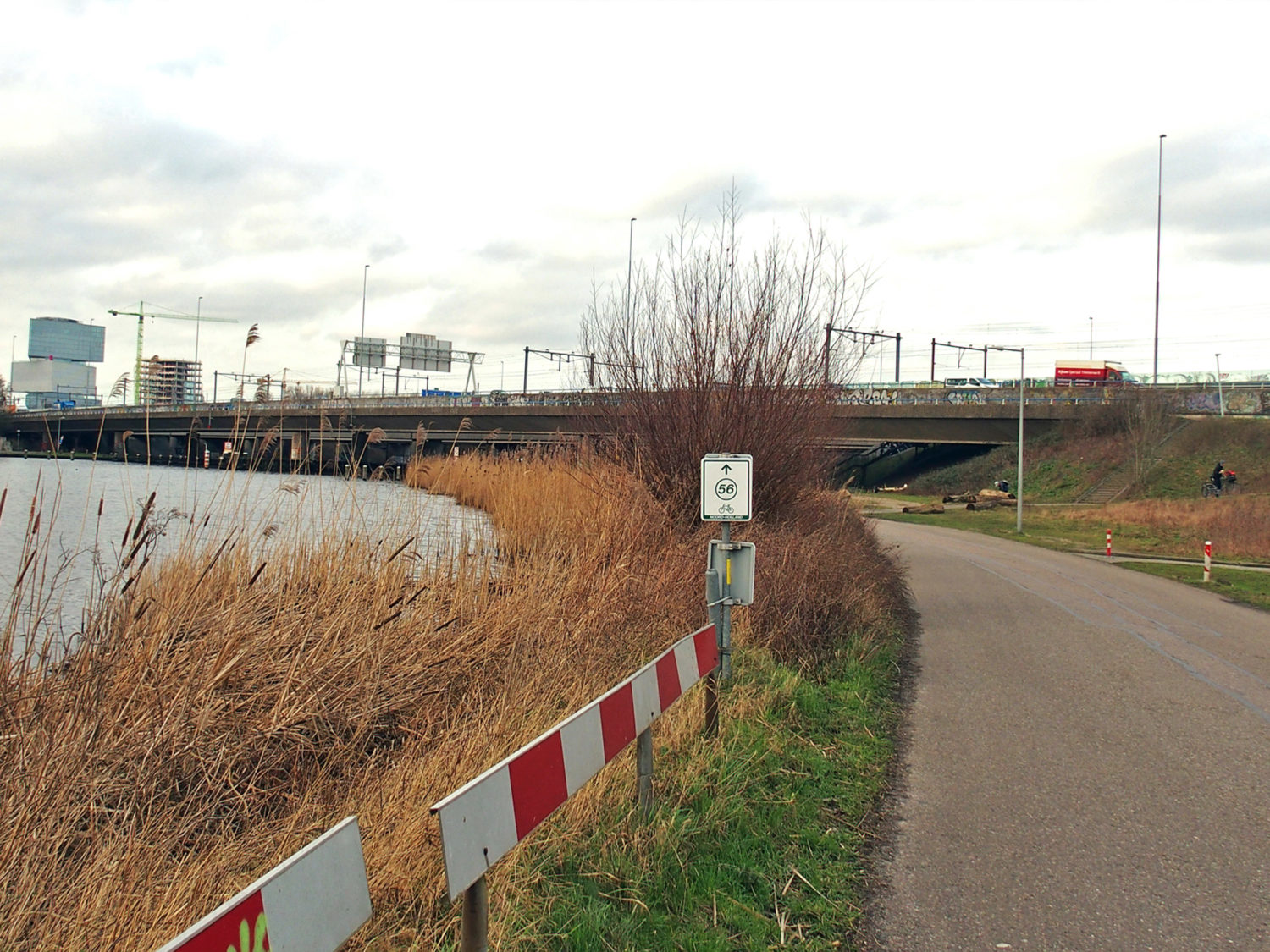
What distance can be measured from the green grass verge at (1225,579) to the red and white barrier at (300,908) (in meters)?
18.5

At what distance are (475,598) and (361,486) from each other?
2.57m

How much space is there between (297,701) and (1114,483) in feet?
174

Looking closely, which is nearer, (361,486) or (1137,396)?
(361,486)

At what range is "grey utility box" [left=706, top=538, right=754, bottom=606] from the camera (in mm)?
7409

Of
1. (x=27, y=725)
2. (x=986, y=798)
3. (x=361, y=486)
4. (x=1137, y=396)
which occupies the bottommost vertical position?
(x=986, y=798)

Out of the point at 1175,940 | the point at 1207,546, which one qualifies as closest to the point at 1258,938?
the point at 1175,940

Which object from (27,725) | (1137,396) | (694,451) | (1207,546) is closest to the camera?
(27,725)

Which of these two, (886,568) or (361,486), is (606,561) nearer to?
(361,486)

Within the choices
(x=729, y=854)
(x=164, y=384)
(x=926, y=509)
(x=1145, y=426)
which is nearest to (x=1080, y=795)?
(x=729, y=854)

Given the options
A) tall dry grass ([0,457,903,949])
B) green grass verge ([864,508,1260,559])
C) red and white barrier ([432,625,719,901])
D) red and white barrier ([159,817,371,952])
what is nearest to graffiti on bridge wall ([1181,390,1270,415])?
green grass verge ([864,508,1260,559])

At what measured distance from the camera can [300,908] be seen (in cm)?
223

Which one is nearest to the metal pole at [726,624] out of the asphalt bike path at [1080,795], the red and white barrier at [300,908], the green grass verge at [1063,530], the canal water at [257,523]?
the asphalt bike path at [1080,795]

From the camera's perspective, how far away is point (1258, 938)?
423 cm

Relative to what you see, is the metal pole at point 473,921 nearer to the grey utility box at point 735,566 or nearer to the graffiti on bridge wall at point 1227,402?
the grey utility box at point 735,566
